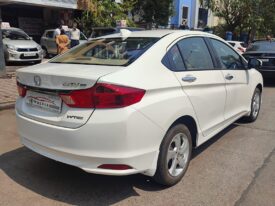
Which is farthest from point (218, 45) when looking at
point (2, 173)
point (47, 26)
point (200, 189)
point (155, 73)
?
point (47, 26)

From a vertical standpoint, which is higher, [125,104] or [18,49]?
[125,104]

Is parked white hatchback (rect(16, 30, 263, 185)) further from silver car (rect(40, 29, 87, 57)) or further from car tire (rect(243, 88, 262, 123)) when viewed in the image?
silver car (rect(40, 29, 87, 57))

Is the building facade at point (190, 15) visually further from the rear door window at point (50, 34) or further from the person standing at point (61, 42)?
the person standing at point (61, 42)

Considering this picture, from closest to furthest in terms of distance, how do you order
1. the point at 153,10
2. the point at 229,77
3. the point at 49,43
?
the point at 229,77 → the point at 49,43 → the point at 153,10

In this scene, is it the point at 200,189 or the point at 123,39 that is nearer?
the point at 200,189

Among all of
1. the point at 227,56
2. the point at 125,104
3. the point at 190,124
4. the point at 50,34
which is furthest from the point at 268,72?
the point at 50,34

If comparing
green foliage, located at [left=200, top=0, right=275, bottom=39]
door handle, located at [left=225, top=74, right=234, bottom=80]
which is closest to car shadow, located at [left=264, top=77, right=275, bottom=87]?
door handle, located at [left=225, top=74, right=234, bottom=80]

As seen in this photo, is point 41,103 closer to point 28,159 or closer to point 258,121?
point 28,159

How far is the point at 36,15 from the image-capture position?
20.4m

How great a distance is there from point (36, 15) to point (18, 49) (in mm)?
8091

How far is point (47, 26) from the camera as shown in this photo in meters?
20.7

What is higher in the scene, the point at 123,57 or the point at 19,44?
the point at 123,57

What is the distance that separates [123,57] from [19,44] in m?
10.8

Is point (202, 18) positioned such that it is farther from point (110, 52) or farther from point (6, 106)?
point (110, 52)
